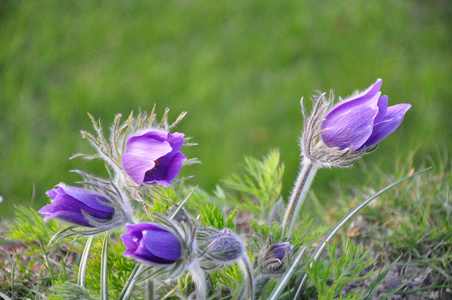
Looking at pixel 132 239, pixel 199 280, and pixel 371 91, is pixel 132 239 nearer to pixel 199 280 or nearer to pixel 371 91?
pixel 199 280

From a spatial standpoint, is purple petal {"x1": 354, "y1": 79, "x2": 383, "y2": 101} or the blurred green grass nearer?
purple petal {"x1": 354, "y1": 79, "x2": 383, "y2": 101}

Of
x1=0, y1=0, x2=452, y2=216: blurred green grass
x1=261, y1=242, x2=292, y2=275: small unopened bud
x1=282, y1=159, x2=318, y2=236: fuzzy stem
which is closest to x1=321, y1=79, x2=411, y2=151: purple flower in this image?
x1=282, y1=159, x2=318, y2=236: fuzzy stem

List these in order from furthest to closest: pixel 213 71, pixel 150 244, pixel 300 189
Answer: pixel 213 71
pixel 300 189
pixel 150 244

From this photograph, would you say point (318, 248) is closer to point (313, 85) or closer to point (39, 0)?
point (313, 85)

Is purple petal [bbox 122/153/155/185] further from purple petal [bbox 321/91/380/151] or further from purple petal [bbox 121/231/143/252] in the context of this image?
purple petal [bbox 321/91/380/151]

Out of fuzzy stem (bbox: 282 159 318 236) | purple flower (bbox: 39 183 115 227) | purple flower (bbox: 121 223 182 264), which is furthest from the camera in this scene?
fuzzy stem (bbox: 282 159 318 236)

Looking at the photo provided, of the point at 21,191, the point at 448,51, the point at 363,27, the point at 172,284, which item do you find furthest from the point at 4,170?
the point at 448,51

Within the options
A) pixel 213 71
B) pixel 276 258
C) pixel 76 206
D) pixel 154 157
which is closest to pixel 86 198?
pixel 76 206
